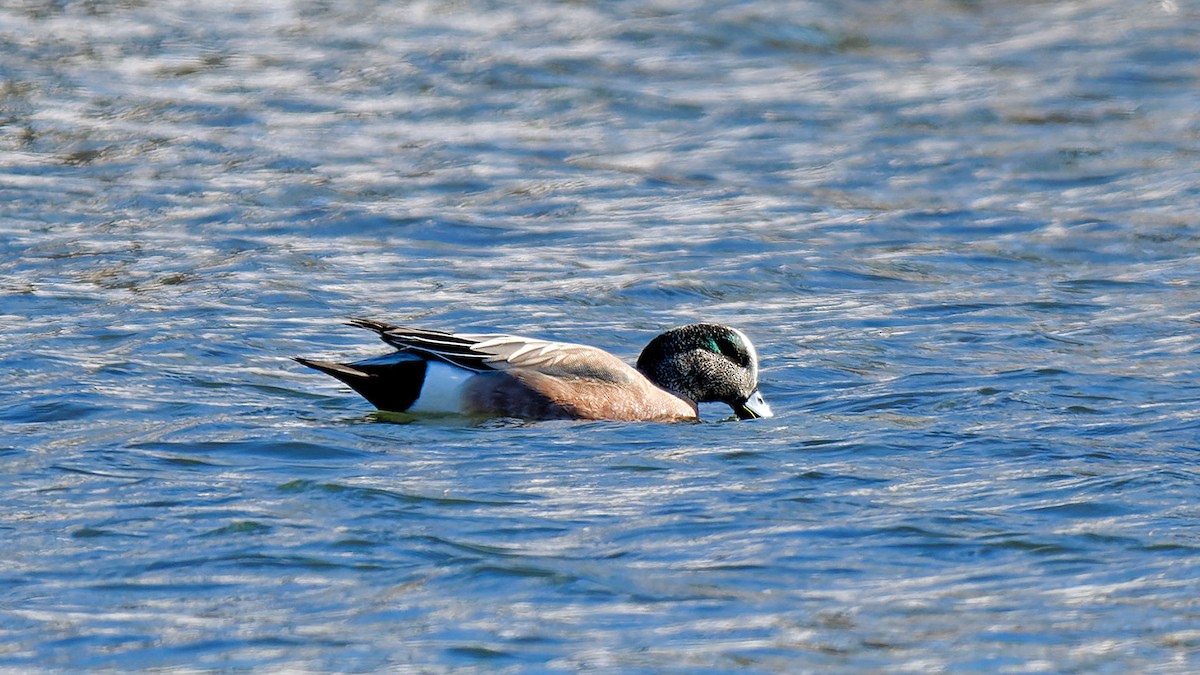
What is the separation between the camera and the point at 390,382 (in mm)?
8664

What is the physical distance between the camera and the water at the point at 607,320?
5906mm

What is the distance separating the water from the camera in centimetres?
591

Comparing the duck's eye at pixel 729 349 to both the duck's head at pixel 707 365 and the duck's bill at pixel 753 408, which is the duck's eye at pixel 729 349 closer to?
the duck's head at pixel 707 365

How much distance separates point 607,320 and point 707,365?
1.67 m

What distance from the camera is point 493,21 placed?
719 inches

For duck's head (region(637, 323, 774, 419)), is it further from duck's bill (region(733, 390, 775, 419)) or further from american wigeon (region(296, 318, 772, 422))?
american wigeon (region(296, 318, 772, 422))

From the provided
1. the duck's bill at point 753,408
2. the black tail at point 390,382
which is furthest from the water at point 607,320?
the duck's bill at point 753,408

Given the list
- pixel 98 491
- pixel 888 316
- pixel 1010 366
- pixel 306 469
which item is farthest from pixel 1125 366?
pixel 98 491

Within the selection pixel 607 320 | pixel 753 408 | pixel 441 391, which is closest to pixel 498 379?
pixel 441 391

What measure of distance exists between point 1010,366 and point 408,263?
4037 millimetres

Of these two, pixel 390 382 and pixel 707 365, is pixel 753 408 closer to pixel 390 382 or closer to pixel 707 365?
pixel 707 365

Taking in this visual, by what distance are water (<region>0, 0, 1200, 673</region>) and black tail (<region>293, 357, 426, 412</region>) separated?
0.11 metres

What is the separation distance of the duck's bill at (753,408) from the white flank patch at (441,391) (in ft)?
4.28

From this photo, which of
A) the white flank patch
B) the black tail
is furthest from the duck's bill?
the black tail
